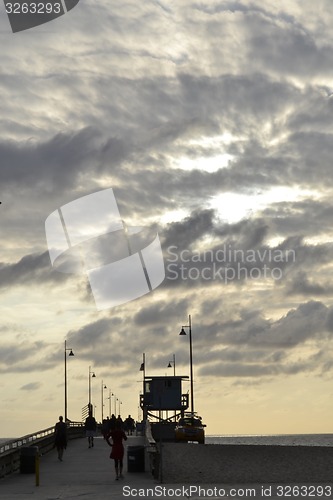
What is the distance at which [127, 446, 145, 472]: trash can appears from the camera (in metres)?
32.8

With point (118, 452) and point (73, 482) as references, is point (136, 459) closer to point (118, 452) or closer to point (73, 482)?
point (118, 452)

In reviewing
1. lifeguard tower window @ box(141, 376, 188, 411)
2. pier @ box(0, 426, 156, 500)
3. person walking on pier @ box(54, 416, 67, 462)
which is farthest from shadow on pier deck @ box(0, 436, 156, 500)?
lifeguard tower window @ box(141, 376, 188, 411)

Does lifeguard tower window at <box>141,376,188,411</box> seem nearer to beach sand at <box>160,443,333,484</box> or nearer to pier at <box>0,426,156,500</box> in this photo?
beach sand at <box>160,443,333,484</box>

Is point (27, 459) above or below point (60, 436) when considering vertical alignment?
above

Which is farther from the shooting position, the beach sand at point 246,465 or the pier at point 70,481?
the beach sand at point 246,465

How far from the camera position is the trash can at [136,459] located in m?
32.8

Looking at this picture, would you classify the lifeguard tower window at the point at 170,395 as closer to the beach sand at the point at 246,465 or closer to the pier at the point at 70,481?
the beach sand at the point at 246,465

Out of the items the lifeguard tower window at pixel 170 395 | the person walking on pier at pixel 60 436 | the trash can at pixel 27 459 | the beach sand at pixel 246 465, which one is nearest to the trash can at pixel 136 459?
the beach sand at pixel 246 465

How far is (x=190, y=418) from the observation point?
223ft

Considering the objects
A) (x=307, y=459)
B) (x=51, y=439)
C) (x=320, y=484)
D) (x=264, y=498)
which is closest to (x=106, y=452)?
(x=51, y=439)

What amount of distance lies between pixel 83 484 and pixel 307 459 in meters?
14.1

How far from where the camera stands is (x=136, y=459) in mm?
32750

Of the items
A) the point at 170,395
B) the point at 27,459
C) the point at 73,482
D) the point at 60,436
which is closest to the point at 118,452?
the point at 73,482

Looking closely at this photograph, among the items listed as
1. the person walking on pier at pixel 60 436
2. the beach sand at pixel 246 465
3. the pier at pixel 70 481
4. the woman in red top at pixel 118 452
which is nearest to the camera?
the pier at pixel 70 481
